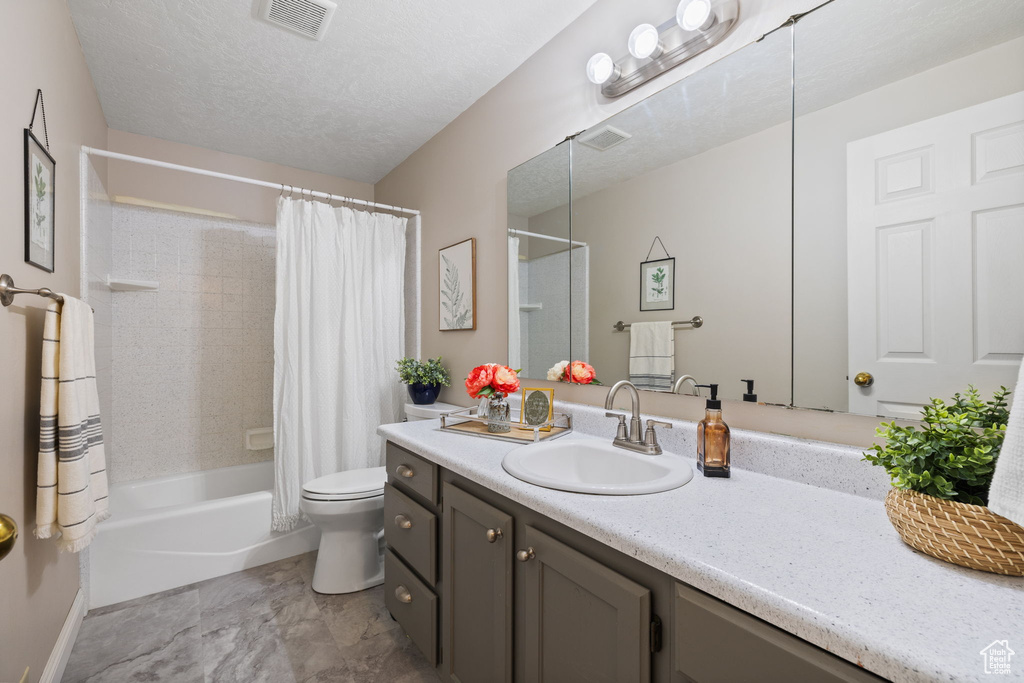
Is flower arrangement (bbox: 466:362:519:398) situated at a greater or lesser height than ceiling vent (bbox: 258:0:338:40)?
lesser

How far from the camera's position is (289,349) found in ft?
7.97

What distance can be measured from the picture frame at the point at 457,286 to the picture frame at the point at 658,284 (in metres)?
1.12

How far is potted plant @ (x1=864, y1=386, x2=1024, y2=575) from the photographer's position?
63 cm

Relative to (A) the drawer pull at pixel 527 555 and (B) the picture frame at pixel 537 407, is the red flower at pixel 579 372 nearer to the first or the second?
(B) the picture frame at pixel 537 407

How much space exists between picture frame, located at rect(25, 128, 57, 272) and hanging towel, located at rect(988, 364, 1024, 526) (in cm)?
212

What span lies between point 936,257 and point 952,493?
51cm

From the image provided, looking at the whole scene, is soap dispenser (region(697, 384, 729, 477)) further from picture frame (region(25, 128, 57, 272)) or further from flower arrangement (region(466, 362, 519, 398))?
picture frame (region(25, 128, 57, 272))

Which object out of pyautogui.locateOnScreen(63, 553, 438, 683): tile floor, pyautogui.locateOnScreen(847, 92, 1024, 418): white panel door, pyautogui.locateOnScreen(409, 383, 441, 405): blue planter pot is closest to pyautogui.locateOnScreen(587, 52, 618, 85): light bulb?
pyautogui.locateOnScreen(847, 92, 1024, 418): white panel door

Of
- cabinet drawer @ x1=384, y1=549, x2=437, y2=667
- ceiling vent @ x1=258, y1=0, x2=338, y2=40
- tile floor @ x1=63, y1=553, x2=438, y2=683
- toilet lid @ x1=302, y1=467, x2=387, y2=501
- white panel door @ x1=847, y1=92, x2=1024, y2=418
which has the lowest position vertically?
tile floor @ x1=63, y1=553, x2=438, y2=683

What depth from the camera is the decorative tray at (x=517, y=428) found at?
5.14ft

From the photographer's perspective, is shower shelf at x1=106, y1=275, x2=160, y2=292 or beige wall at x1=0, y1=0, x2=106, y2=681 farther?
shower shelf at x1=106, y1=275, x2=160, y2=292

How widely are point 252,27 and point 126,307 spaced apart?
1.87 metres

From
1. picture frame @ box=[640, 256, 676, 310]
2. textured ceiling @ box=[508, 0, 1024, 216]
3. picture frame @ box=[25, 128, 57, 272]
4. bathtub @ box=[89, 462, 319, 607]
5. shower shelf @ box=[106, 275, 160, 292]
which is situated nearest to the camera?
textured ceiling @ box=[508, 0, 1024, 216]

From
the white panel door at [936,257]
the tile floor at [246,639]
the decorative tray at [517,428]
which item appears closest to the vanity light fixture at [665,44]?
the white panel door at [936,257]
